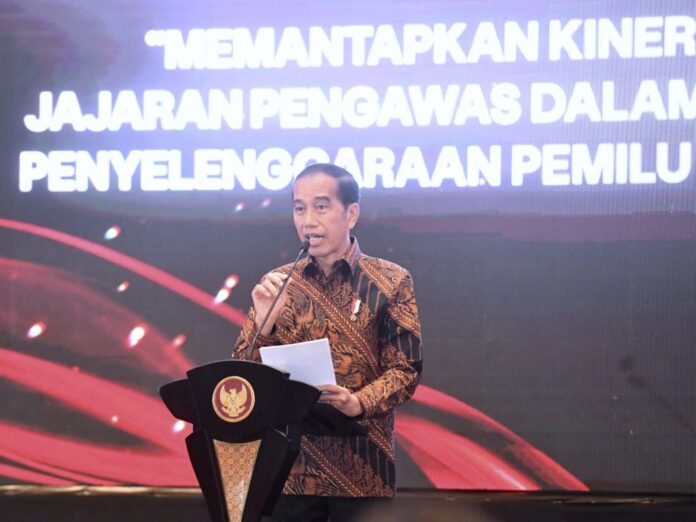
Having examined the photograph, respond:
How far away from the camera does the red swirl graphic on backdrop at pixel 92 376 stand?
3.82 meters

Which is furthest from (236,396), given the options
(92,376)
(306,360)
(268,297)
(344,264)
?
Result: (92,376)

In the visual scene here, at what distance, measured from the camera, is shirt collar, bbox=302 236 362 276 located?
2426 millimetres

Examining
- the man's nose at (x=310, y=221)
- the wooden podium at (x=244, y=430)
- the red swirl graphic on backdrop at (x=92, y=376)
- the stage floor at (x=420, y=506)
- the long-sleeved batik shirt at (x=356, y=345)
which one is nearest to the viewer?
the wooden podium at (x=244, y=430)

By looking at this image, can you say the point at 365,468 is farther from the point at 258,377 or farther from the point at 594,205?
the point at 594,205

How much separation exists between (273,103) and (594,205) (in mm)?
1289

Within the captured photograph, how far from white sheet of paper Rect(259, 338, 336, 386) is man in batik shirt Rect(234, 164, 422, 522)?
11cm

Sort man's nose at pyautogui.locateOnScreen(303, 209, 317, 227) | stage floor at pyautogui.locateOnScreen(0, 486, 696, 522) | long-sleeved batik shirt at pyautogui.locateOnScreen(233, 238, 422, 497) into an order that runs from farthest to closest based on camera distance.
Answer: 1. stage floor at pyautogui.locateOnScreen(0, 486, 696, 522)
2. man's nose at pyautogui.locateOnScreen(303, 209, 317, 227)
3. long-sleeved batik shirt at pyautogui.locateOnScreen(233, 238, 422, 497)

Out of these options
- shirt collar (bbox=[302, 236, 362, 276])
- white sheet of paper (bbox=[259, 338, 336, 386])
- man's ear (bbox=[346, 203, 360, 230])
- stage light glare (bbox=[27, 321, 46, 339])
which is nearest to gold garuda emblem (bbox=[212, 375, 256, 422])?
white sheet of paper (bbox=[259, 338, 336, 386])

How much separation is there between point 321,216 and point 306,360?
44 cm

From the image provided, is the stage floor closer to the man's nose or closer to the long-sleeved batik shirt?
the long-sleeved batik shirt

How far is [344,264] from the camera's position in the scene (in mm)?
2436

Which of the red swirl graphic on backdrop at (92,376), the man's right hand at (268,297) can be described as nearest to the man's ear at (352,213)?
the man's right hand at (268,297)

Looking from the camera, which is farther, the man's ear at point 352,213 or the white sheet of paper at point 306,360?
the man's ear at point 352,213

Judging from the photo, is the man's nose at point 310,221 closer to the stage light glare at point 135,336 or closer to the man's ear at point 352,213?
the man's ear at point 352,213
